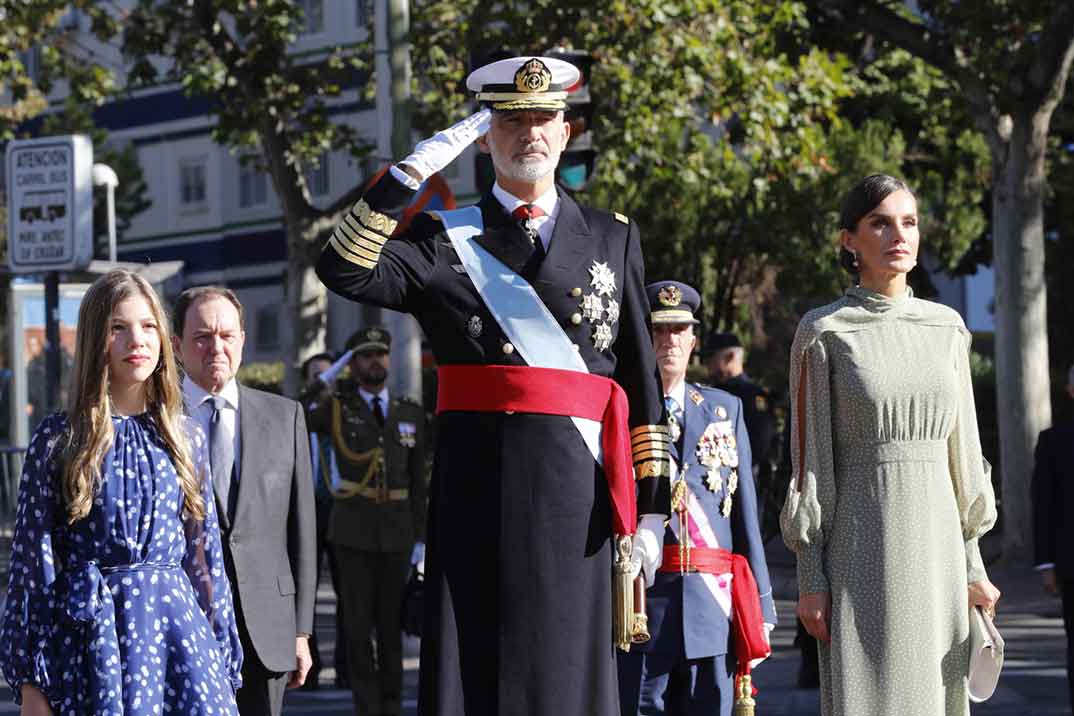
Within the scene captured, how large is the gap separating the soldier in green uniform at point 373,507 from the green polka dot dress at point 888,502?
16.9ft

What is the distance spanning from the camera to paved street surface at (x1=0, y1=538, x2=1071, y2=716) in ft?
38.1

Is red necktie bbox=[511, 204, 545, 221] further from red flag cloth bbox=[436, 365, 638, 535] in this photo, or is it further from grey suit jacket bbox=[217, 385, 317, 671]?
grey suit jacket bbox=[217, 385, 317, 671]

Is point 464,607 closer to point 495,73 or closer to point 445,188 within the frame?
point 495,73

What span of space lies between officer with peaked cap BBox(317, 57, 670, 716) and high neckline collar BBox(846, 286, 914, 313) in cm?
71

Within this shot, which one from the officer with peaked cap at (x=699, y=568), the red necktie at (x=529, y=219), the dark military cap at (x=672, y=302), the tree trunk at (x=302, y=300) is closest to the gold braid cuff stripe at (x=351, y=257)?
the red necktie at (x=529, y=219)

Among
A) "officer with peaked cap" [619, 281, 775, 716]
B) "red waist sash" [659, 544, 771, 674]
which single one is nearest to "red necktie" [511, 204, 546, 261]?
"officer with peaked cap" [619, 281, 775, 716]

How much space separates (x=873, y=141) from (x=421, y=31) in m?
7.95

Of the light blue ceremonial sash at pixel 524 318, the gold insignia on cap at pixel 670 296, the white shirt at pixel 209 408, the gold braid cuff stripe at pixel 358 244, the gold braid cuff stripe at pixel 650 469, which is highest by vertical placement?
the gold insignia on cap at pixel 670 296

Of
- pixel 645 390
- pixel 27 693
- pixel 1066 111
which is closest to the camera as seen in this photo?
pixel 27 693

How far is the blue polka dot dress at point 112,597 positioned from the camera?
5.46 metres

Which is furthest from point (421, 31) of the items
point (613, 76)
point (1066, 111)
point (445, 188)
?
point (445, 188)

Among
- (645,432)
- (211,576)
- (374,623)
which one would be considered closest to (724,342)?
(374,623)

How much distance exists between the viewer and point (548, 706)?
553 centimetres

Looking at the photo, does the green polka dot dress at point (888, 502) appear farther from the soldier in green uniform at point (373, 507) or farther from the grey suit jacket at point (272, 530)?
the soldier in green uniform at point (373, 507)
